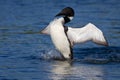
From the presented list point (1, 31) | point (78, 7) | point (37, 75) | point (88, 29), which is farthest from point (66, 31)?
point (78, 7)

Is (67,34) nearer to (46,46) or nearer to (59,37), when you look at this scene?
(59,37)

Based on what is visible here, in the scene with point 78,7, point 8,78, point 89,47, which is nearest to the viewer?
point 8,78

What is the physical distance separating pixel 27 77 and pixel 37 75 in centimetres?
32

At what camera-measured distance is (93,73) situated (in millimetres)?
13820

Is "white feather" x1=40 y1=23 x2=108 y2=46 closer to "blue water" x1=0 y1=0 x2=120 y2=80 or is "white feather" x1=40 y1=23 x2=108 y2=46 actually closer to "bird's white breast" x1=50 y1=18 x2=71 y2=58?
"bird's white breast" x1=50 y1=18 x2=71 y2=58

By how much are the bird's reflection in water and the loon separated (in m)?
0.82

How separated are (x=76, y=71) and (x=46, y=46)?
3.43m

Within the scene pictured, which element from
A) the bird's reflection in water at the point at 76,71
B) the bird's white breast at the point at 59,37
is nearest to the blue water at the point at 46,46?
the bird's reflection in water at the point at 76,71

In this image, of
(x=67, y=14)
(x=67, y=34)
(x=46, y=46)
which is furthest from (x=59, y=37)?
(x=46, y=46)

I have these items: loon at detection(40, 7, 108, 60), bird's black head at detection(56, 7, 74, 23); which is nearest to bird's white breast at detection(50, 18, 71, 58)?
loon at detection(40, 7, 108, 60)

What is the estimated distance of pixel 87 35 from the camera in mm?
16109

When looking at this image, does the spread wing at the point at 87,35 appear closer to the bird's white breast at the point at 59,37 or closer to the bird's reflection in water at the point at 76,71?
the bird's white breast at the point at 59,37

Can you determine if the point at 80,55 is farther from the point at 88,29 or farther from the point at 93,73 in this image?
the point at 93,73

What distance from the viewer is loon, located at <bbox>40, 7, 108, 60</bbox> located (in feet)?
52.1
